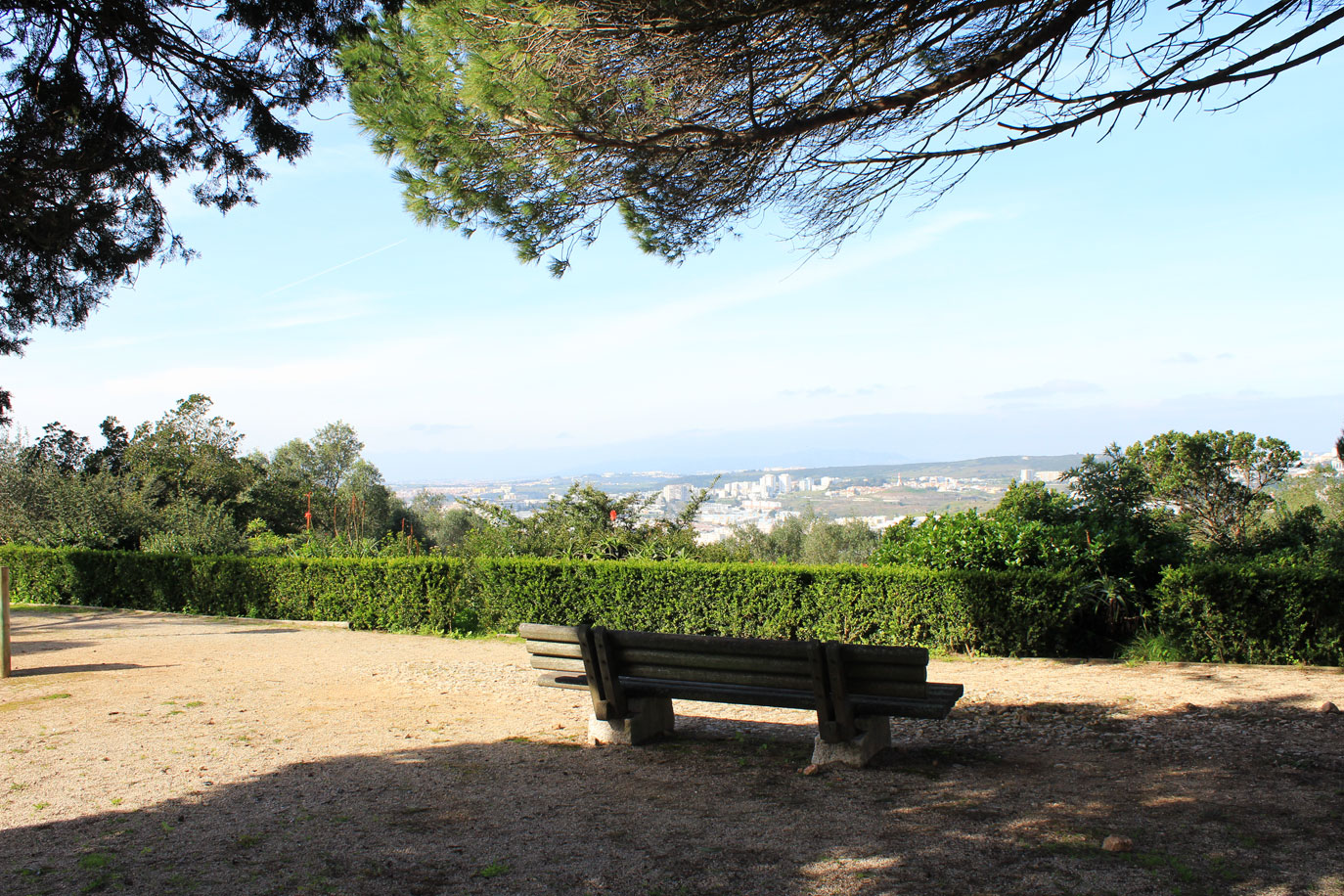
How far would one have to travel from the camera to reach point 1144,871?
297 centimetres

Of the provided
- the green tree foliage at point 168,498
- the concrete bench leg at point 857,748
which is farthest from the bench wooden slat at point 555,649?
the green tree foliage at point 168,498

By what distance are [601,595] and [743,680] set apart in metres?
6.12

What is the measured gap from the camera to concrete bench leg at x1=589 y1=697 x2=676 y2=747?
16.7ft

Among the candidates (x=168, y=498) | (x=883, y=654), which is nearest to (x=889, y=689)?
(x=883, y=654)

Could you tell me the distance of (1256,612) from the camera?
7.23 metres

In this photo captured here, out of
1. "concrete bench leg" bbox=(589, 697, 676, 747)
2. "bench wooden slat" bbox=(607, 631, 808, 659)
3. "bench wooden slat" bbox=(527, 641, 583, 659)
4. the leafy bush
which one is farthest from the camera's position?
the leafy bush

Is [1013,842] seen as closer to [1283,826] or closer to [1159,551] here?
[1283,826]

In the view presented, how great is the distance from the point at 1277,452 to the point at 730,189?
1185cm

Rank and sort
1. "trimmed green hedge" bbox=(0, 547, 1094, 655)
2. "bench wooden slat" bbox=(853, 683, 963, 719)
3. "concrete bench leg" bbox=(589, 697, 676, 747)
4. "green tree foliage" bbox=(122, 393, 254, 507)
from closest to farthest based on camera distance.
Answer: "bench wooden slat" bbox=(853, 683, 963, 719) < "concrete bench leg" bbox=(589, 697, 676, 747) < "trimmed green hedge" bbox=(0, 547, 1094, 655) < "green tree foliage" bbox=(122, 393, 254, 507)

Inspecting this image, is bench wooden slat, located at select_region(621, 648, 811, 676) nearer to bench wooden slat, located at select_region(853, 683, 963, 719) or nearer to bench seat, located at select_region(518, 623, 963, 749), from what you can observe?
bench seat, located at select_region(518, 623, 963, 749)

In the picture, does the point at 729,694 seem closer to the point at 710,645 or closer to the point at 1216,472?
the point at 710,645

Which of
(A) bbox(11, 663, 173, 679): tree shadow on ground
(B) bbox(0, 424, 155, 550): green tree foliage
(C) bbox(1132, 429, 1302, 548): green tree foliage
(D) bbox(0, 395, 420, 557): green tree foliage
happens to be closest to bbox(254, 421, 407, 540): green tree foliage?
(D) bbox(0, 395, 420, 557): green tree foliage

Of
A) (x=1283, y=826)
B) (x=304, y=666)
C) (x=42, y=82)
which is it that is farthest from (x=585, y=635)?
(x=42, y=82)

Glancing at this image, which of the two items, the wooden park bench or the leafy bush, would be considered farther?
the leafy bush
